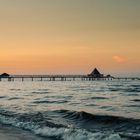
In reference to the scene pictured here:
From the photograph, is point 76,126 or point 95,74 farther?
point 95,74

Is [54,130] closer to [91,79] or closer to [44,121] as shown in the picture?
[44,121]

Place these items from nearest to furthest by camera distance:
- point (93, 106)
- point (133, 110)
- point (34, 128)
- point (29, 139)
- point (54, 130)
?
point (29, 139), point (54, 130), point (34, 128), point (133, 110), point (93, 106)

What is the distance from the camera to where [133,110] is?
23.6m

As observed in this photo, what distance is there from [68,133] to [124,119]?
5.43 metres

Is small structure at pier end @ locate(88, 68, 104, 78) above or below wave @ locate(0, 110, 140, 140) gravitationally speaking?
above

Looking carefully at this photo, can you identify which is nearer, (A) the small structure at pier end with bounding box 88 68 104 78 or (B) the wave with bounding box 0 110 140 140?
(B) the wave with bounding box 0 110 140 140

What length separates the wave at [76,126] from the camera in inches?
553

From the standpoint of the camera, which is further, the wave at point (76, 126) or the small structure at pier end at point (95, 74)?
the small structure at pier end at point (95, 74)

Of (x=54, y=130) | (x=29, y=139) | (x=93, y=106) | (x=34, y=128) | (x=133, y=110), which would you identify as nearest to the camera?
(x=29, y=139)

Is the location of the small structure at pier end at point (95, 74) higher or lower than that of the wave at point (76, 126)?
higher

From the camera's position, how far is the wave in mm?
14047

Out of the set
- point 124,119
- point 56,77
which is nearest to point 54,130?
point 124,119

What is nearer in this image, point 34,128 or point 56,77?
point 34,128

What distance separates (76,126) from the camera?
17766mm
